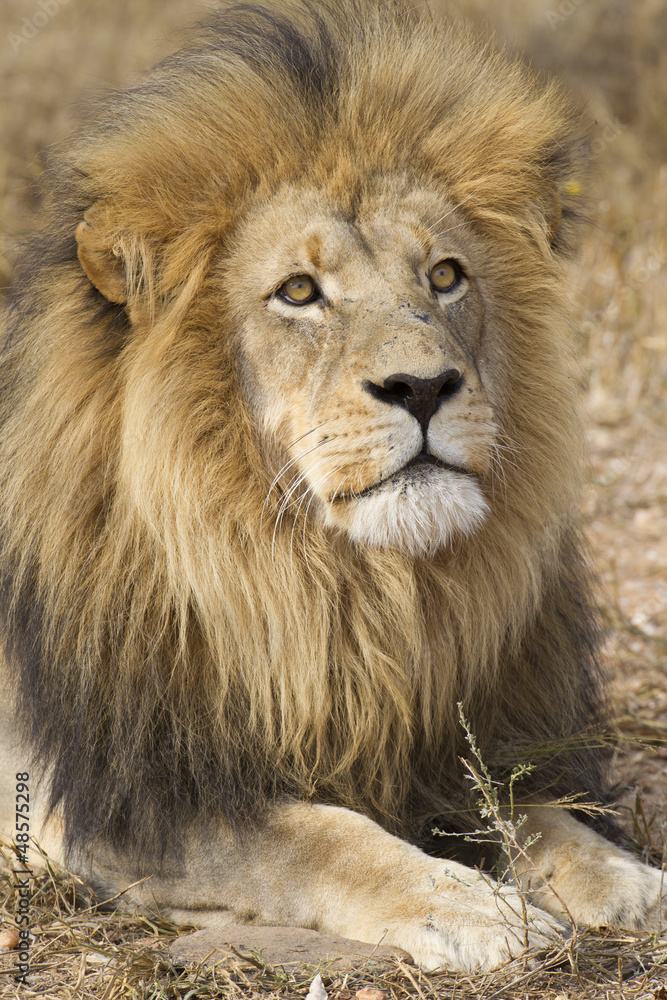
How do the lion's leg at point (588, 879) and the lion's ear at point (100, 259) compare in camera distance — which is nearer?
the lion's leg at point (588, 879)

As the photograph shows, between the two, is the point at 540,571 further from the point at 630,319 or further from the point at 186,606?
the point at 630,319

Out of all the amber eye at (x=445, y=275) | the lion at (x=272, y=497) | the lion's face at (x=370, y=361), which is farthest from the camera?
the amber eye at (x=445, y=275)

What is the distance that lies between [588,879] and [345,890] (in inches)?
21.1

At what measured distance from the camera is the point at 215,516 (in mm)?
2469

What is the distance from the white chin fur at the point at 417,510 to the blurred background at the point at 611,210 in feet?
3.63

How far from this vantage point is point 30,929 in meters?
2.56

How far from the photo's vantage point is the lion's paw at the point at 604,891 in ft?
7.60

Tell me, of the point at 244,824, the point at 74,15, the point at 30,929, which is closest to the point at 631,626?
the point at 244,824

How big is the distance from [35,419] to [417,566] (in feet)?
3.15

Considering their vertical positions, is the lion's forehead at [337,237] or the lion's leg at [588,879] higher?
the lion's forehead at [337,237]
